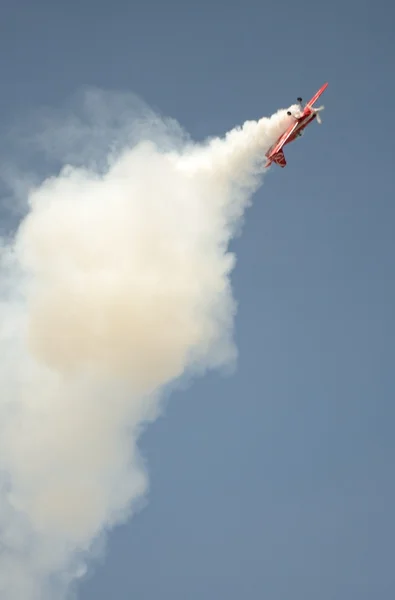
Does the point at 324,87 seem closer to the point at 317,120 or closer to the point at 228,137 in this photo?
the point at 317,120

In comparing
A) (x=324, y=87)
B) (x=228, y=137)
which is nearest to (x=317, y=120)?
(x=324, y=87)

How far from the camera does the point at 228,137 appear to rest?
94.4 meters

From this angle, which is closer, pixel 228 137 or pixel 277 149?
pixel 277 149

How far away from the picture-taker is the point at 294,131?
3423 inches

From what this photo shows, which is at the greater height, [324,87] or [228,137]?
[228,137]

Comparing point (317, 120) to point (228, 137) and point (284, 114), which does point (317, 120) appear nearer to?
point (284, 114)

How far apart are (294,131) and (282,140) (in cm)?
155

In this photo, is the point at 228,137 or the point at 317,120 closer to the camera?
the point at 317,120

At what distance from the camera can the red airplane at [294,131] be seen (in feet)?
280

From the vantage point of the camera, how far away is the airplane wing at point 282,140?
86931 mm

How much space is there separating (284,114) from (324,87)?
16.4ft

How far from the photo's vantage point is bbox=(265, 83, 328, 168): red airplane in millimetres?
85312

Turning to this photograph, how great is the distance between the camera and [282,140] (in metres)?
87.9

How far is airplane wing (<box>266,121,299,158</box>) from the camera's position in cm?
8693
